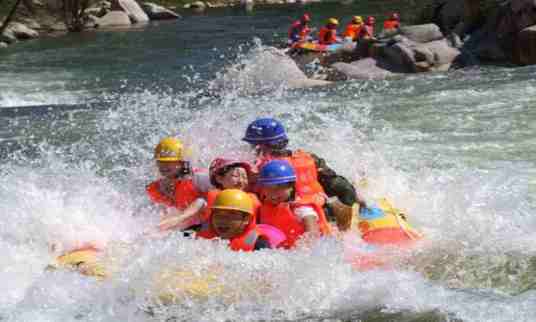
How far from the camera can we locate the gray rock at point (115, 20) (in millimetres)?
31958

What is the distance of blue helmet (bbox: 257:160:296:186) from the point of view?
17.5ft

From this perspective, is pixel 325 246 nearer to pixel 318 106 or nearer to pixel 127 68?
pixel 318 106

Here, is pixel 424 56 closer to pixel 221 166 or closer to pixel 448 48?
pixel 448 48

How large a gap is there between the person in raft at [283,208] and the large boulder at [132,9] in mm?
29011

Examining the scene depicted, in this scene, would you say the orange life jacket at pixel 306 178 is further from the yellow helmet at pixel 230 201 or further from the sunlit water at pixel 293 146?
the yellow helmet at pixel 230 201

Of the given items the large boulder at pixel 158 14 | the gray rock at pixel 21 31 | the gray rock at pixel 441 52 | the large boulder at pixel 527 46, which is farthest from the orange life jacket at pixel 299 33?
the large boulder at pixel 158 14

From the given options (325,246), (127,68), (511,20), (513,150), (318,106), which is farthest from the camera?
(127,68)

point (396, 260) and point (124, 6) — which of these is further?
point (124, 6)

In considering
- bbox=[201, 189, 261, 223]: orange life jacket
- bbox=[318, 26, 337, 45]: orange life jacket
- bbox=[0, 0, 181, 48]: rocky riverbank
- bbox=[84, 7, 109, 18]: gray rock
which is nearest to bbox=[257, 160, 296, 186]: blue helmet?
bbox=[201, 189, 261, 223]: orange life jacket

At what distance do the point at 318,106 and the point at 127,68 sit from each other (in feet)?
27.6

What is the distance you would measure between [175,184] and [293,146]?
3.62 metres

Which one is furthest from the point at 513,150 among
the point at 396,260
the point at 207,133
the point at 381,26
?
the point at 381,26

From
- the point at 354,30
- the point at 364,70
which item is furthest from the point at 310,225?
the point at 354,30

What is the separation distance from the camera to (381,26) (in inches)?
1009
